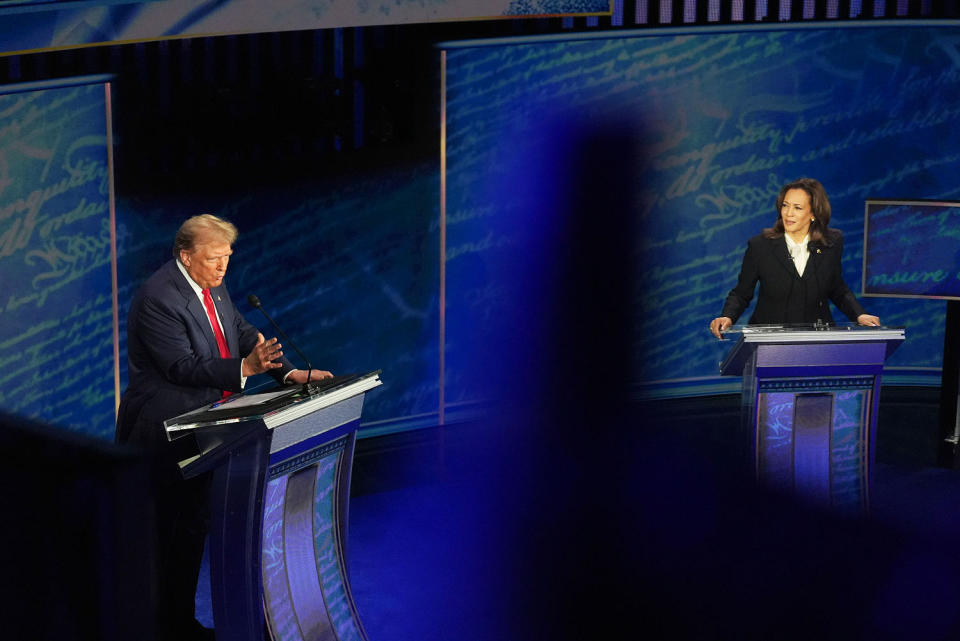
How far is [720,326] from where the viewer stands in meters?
4.12

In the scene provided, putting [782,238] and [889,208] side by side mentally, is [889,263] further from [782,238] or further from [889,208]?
[782,238]

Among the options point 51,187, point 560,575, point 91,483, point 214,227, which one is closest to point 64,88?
point 51,187

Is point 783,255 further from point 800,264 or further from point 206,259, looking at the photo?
point 206,259

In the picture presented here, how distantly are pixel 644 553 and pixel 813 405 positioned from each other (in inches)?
33.5

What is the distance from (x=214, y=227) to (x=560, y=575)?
5.86ft

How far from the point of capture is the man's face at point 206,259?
3.19m

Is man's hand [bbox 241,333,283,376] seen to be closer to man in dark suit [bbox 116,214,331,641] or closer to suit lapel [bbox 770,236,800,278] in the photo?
man in dark suit [bbox 116,214,331,641]

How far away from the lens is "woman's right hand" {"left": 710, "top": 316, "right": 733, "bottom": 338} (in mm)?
4039

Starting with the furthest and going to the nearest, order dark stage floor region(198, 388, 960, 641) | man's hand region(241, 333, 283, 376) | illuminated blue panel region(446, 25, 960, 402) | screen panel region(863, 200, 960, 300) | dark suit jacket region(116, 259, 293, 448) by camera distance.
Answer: illuminated blue panel region(446, 25, 960, 402) < screen panel region(863, 200, 960, 300) < dark stage floor region(198, 388, 960, 641) < dark suit jacket region(116, 259, 293, 448) < man's hand region(241, 333, 283, 376)

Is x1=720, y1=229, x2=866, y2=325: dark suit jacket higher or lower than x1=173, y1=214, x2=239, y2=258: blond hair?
lower

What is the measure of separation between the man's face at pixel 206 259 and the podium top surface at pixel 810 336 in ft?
5.83

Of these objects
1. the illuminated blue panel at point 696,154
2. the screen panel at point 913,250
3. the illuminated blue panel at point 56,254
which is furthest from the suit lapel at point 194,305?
the screen panel at point 913,250

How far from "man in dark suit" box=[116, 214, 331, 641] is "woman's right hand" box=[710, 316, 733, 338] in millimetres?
1568

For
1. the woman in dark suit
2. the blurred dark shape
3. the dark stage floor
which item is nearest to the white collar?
the woman in dark suit
